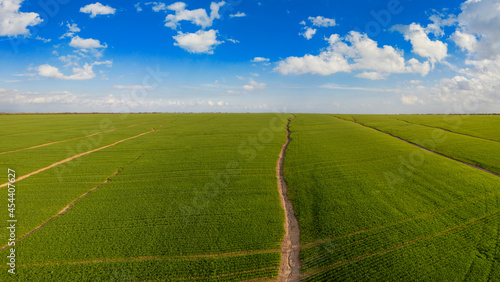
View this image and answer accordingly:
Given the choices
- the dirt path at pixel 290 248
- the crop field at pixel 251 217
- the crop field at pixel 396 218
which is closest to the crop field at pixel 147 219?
the crop field at pixel 251 217

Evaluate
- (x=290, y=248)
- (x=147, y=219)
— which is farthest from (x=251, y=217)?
(x=147, y=219)

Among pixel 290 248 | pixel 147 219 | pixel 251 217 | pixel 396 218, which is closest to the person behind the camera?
pixel 290 248

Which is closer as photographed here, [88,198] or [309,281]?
[309,281]

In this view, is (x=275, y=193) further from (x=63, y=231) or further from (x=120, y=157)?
(x=120, y=157)

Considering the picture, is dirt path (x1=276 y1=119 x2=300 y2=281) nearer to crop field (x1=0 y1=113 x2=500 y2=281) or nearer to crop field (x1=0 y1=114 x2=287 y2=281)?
crop field (x1=0 y1=113 x2=500 y2=281)

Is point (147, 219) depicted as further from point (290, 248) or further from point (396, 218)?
point (396, 218)

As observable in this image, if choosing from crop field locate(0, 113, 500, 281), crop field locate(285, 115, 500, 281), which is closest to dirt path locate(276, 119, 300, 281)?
crop field locate(0, 113, 500, 281)

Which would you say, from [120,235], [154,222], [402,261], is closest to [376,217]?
[402,261]

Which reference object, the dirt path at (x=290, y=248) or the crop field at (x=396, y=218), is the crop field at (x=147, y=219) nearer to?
the dirt path at (x=290, y=248)

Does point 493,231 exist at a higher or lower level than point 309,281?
higher
